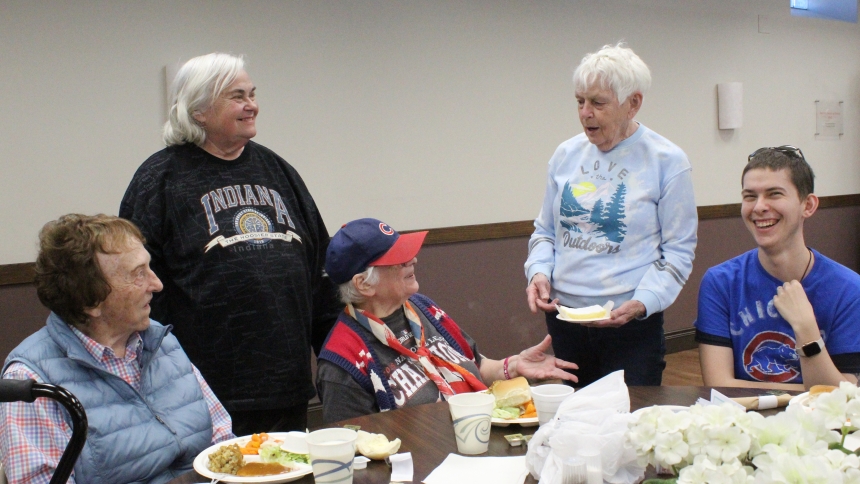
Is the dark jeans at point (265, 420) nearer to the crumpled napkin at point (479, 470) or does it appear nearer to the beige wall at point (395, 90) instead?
the crumpled napkin at point (479, 470)

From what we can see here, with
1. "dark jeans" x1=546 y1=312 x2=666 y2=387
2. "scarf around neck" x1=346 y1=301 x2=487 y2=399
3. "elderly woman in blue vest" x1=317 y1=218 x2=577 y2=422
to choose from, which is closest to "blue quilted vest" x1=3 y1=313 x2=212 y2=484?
"elderly woman in blue vest" x1=317 y1=218 x2=577 y2=422

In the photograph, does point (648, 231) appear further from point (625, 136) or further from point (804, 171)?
point (804, 171)

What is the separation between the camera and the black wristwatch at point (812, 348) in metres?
1.94

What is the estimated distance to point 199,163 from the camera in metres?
2.32

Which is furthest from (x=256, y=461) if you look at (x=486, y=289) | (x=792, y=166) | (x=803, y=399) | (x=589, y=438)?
(x=486, y=289)

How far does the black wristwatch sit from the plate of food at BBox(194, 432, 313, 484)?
1.30m

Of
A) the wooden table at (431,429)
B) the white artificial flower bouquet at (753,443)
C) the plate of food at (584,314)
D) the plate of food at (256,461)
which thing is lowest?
the wooden table at (431,429)

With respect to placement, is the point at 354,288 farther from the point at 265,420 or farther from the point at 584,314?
the point at 584,314

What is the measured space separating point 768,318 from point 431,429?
112 centimetres

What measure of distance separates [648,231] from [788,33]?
195 inches

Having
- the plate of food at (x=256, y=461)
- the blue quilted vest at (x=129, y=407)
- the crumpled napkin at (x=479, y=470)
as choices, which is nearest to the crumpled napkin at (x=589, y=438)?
the crumpled napkin at (x=479, y=470)

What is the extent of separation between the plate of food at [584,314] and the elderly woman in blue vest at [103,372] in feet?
3.51

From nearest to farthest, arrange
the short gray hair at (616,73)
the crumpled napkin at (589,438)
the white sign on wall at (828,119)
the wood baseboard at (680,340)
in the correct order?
the crumpled napkin at (589,438)
the short gray hair at (616,73)
the wood baseboard at (680,340)
the white sign on wall at (828,119)

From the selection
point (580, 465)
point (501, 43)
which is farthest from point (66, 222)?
point (501, 43)
